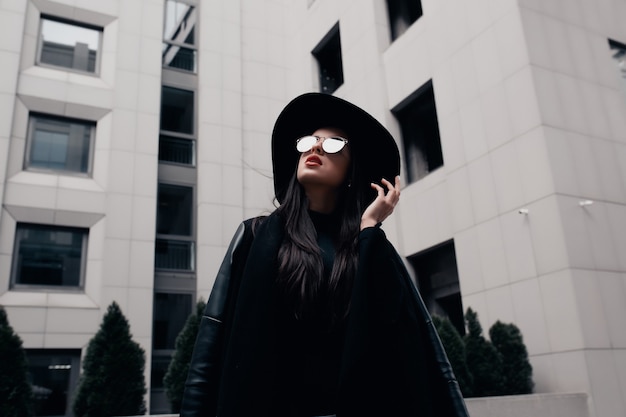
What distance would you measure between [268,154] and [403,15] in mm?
6443

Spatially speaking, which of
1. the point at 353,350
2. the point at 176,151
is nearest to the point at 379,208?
the point at 353,350

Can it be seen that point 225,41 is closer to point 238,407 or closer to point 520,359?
point 520,359

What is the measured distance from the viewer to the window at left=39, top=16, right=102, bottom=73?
16188 millimetres

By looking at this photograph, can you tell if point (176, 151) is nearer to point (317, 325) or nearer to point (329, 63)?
point (329, 63)

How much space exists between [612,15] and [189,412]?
13731 millimetres

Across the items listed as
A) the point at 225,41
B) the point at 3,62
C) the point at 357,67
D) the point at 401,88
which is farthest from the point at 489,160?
the point at 3,62

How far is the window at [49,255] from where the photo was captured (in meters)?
14.0

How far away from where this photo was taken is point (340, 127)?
2.63m

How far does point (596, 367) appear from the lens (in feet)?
28.5

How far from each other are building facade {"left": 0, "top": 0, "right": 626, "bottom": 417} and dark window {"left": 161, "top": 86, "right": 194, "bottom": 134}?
69 millimetres

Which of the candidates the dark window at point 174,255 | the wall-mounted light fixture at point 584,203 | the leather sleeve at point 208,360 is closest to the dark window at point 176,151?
the dark window at point 174,255

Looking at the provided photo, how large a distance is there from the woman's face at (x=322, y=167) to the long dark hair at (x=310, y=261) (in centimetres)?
10

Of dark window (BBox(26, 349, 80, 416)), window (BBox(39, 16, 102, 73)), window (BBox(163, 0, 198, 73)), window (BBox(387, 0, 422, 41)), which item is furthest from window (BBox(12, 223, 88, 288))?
window (BBox(387, 0, 422, 41))

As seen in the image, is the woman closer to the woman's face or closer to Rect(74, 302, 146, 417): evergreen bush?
the woman's face
